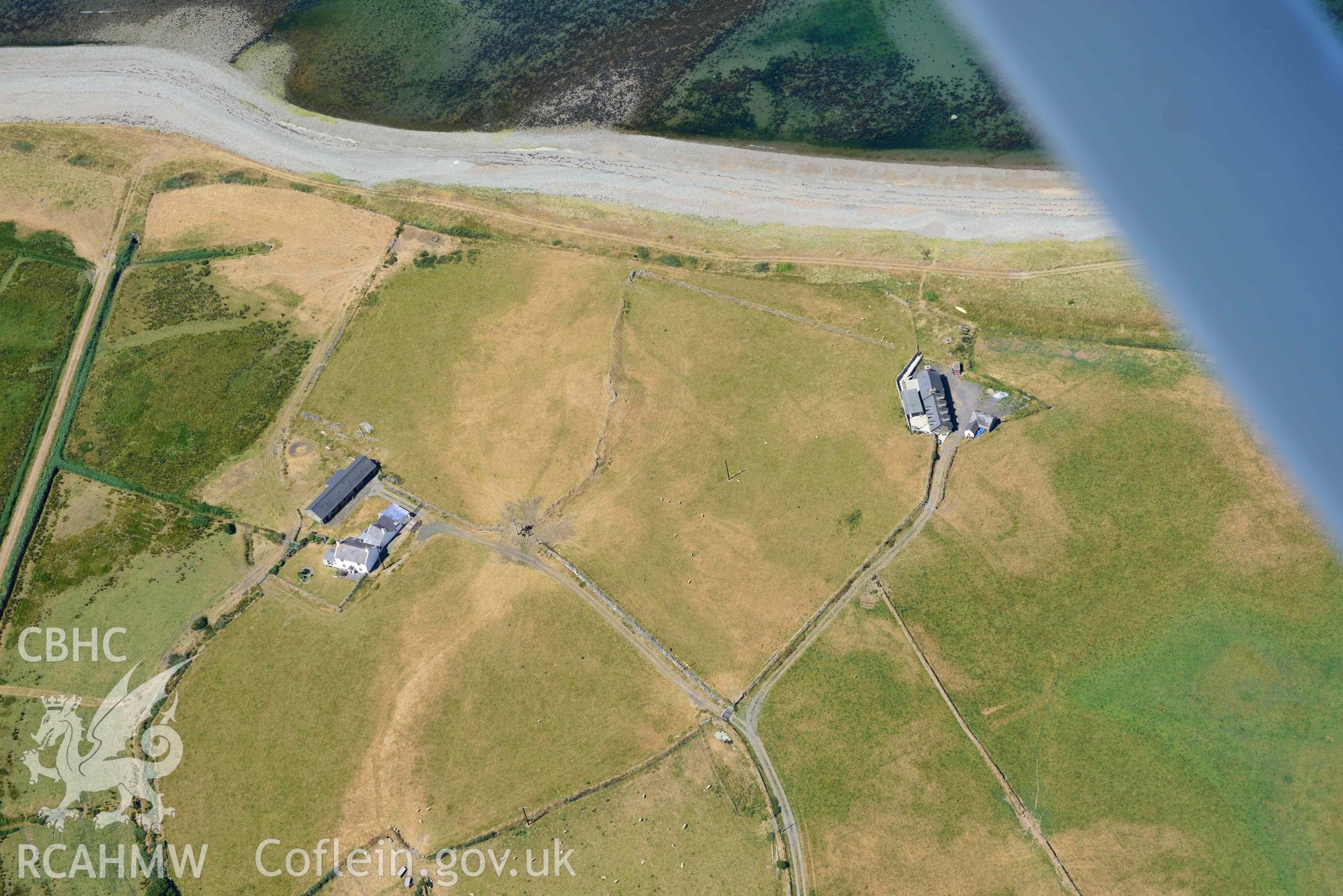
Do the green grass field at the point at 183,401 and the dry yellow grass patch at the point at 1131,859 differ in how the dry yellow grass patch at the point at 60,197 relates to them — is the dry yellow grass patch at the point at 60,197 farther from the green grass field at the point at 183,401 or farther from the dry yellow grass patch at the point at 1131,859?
the dry yellow grass patch at the point at 1131,859

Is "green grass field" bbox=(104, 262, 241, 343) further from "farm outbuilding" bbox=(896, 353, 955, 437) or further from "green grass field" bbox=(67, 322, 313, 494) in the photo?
"farm outbuilding" bbox=(896, 353, 955, 437)

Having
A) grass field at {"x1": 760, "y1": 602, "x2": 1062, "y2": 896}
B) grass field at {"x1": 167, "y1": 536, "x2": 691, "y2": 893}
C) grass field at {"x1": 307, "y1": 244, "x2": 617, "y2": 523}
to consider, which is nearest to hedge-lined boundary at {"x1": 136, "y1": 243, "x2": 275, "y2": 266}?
grass field at {"x1": 307, "y1": 244, "x2": 617, "y2": 523}

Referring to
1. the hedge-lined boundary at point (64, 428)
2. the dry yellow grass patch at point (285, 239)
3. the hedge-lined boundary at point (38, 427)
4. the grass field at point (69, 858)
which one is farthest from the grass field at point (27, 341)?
the grass field at point (69, 858)

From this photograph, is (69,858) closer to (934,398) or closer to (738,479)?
(738,479)

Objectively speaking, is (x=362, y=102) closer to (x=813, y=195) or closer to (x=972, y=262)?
(x=813, y=195)

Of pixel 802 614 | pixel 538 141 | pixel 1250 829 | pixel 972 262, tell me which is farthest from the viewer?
pixel 538 141

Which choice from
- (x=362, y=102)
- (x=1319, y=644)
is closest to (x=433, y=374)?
(x=362, y=102)
